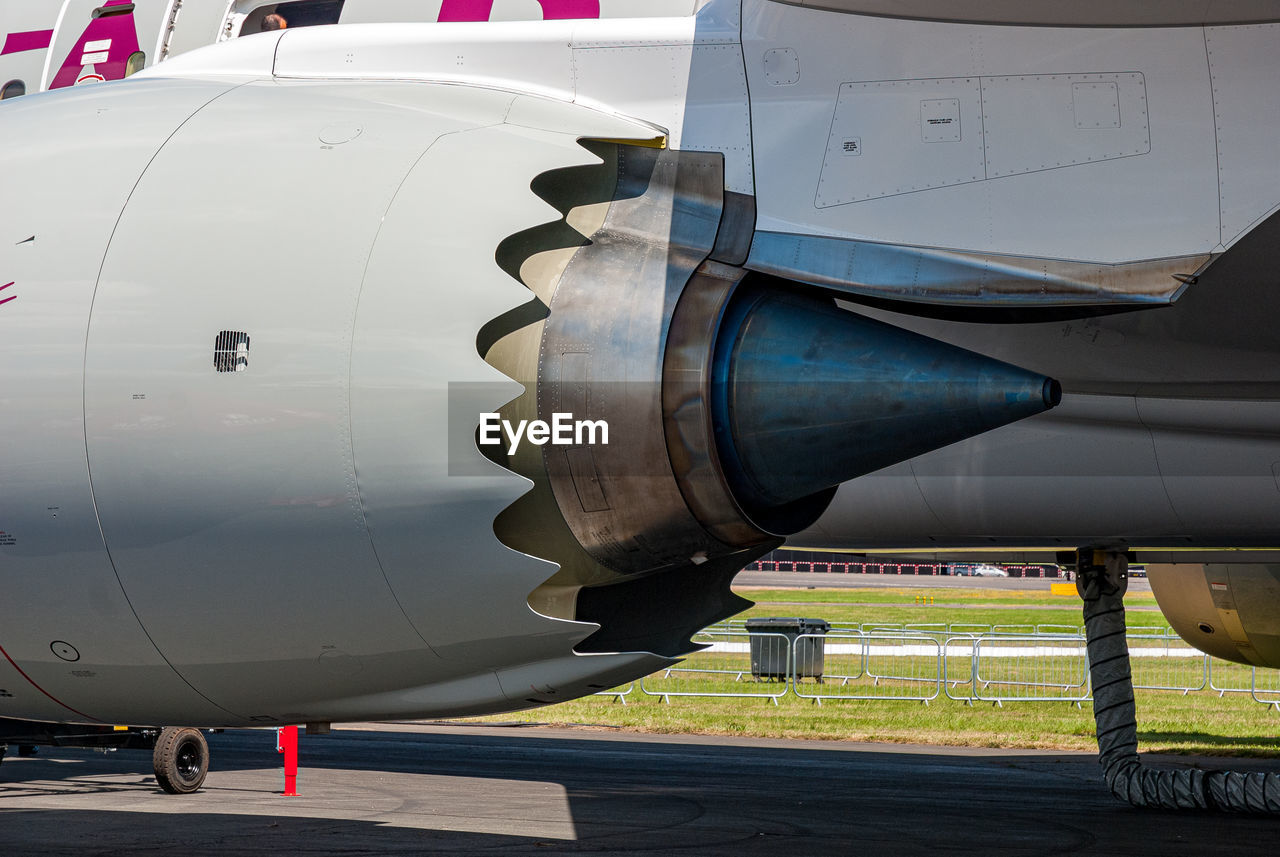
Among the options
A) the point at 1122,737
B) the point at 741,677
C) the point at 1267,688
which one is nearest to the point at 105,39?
the point at 1122,737

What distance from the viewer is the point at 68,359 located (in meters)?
5.09

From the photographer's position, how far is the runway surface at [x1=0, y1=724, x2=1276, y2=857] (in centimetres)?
1026

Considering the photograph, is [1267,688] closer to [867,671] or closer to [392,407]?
[867,671]

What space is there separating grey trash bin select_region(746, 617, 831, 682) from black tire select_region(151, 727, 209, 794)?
11.4 metres

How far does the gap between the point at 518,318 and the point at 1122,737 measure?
9.32m

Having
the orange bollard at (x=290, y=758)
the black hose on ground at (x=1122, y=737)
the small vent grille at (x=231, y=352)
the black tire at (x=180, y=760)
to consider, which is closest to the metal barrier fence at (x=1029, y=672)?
the black hose on ground at (x=1122, y=737)

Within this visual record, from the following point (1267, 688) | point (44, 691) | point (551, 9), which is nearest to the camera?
point (44, 691)

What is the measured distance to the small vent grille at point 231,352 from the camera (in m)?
4.95

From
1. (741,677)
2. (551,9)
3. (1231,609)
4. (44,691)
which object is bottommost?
(741,677)

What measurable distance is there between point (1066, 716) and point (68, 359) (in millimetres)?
18017

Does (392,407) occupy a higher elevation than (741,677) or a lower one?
higher

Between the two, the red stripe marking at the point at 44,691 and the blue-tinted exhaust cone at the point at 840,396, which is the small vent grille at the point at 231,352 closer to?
the red stripe marking at the point at 44,691

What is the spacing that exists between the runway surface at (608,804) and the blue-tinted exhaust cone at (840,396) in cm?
562

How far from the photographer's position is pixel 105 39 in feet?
25.3
